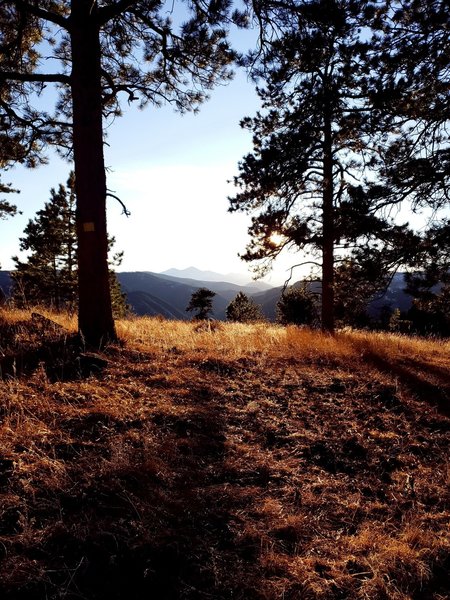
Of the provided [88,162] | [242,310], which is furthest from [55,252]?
[88,162]

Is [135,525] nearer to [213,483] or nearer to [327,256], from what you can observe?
[213,483]

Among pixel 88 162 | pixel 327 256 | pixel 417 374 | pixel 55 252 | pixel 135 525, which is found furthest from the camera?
pixel 55 252

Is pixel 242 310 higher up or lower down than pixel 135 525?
lower down

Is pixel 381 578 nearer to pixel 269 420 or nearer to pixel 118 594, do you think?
pixel 118 594

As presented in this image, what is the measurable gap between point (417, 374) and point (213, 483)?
4839 millimetres

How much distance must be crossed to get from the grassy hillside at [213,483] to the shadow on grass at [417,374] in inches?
4.1

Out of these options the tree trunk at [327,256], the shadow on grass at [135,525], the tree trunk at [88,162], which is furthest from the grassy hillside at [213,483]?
the tree trunk at [327,256]

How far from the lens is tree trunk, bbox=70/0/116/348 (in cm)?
539

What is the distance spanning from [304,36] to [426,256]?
12.9ft

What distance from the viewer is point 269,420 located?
3867mm

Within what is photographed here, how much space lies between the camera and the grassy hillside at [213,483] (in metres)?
1.86

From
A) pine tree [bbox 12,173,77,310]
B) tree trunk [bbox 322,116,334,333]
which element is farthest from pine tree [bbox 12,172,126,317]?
tree trunk [bbox 322,116,334,333]

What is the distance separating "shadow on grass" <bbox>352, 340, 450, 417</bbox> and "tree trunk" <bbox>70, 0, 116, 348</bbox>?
4.52 metres

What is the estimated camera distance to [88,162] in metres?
5.39
